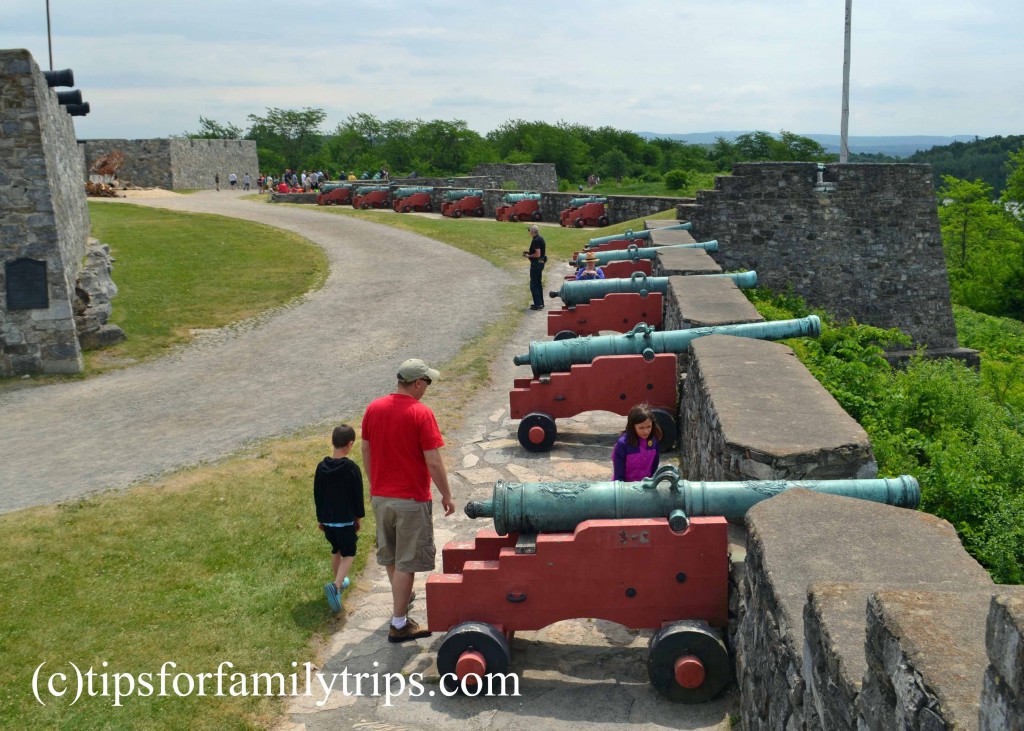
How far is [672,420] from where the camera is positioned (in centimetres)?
740

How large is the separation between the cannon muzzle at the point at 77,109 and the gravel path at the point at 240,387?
5.28 metres

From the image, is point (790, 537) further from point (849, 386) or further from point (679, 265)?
point (679, 265)

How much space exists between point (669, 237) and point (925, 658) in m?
12.1

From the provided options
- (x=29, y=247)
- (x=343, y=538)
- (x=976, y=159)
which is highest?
(x=976, y=159)

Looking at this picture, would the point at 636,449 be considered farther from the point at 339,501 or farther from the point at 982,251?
the point at 982,251

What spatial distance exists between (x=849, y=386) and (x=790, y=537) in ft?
13.4

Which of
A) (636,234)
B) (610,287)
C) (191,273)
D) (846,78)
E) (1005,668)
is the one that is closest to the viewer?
(1005,668)

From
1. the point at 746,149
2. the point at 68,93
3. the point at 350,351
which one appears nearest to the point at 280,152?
the point at 746,149

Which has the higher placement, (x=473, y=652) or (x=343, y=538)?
(x=343, y=538)

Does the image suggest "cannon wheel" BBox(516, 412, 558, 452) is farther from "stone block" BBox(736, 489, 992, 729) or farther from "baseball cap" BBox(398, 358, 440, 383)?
"stone block" BBox(736, 489, 992, 729)

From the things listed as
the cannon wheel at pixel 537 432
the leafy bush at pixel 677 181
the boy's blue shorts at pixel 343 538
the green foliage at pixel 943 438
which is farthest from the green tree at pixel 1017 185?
the boy's blue shorts at pixel 343 538

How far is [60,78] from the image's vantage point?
14727 millimetres

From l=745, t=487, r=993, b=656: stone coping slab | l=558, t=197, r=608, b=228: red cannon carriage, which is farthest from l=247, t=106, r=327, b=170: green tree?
l=745, t=487, r=993, b=656: stone coping slab

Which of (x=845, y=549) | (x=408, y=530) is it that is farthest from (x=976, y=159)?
(x=845, y=549)
